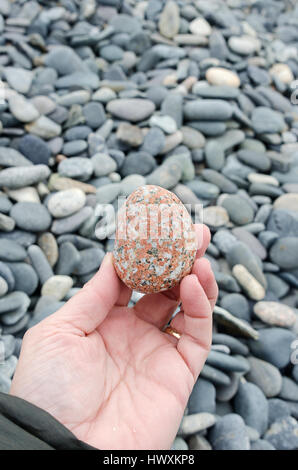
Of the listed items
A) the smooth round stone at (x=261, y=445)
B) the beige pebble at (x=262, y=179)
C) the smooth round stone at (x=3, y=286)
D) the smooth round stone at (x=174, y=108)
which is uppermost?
the smooth round stone at (x=174, y=108)

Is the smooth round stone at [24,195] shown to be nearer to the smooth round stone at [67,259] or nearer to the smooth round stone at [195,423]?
the smooth round stone at [67,259]

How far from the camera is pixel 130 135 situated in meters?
2.75

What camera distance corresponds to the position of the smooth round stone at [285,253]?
7.75 ft

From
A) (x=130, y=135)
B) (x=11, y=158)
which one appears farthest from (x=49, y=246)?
(x=130, y=135)

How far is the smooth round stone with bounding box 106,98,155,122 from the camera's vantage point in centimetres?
287

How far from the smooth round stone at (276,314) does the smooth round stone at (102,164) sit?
120 cm

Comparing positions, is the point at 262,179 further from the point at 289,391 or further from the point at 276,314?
the point at 289,391

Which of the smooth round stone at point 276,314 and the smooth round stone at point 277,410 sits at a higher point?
the smooth round stone at point 276,314

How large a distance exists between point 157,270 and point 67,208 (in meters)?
1.19

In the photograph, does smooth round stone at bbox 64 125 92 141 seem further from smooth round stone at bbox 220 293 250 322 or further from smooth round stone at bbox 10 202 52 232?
smooth round stone at bbox 220 293 250 322

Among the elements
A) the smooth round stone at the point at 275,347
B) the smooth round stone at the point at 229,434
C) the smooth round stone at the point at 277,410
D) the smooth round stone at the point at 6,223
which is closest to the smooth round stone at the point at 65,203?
the smooth round stone at the point at 6,223

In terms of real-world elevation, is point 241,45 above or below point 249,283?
above

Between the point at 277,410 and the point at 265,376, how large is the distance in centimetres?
15

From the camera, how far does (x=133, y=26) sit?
3709 mm
